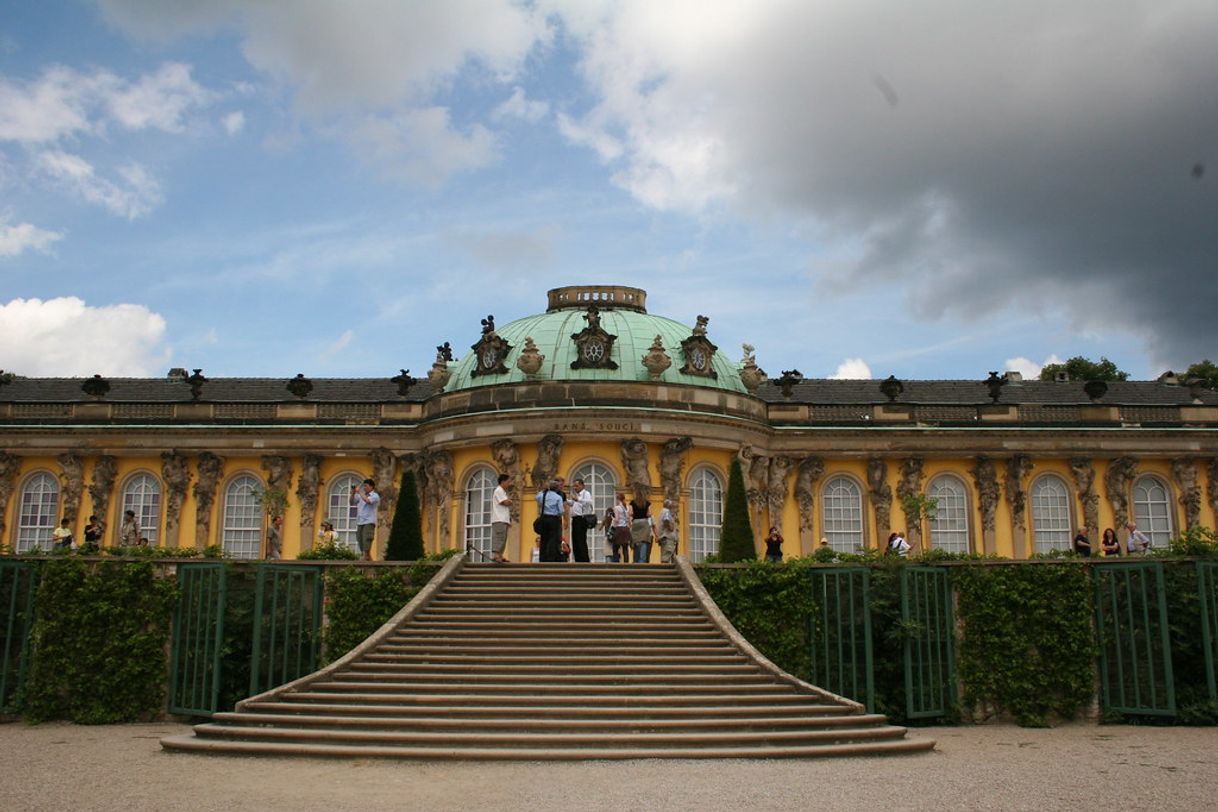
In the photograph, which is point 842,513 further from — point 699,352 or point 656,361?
point 656,361

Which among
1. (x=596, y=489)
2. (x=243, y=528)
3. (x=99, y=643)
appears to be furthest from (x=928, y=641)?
(x=243, y=528)

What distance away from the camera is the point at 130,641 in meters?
22.1

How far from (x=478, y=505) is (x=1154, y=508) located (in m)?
23.0

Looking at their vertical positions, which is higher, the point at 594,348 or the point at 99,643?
the point at 594,348

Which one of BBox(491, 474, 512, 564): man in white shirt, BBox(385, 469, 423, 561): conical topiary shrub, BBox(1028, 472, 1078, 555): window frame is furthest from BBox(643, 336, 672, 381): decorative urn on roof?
BBox(1028, 472, 1078, 555): window frame

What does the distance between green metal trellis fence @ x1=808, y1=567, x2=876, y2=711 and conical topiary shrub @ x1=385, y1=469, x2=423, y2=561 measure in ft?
33.2

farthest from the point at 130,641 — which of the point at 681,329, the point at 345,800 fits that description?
the point at 681,329

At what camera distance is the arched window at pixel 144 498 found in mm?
41344

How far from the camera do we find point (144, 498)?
137 ft

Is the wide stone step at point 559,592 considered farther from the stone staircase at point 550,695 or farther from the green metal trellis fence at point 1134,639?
the green metal trellis fence at point 1134,639

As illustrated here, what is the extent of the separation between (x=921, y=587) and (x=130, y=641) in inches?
573

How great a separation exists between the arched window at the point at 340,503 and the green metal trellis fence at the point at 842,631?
22.3 m

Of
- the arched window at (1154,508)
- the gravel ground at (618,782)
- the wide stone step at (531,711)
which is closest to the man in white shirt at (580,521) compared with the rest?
the wide stone step at (531,711)

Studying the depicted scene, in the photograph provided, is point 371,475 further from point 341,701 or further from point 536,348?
point 341,701
